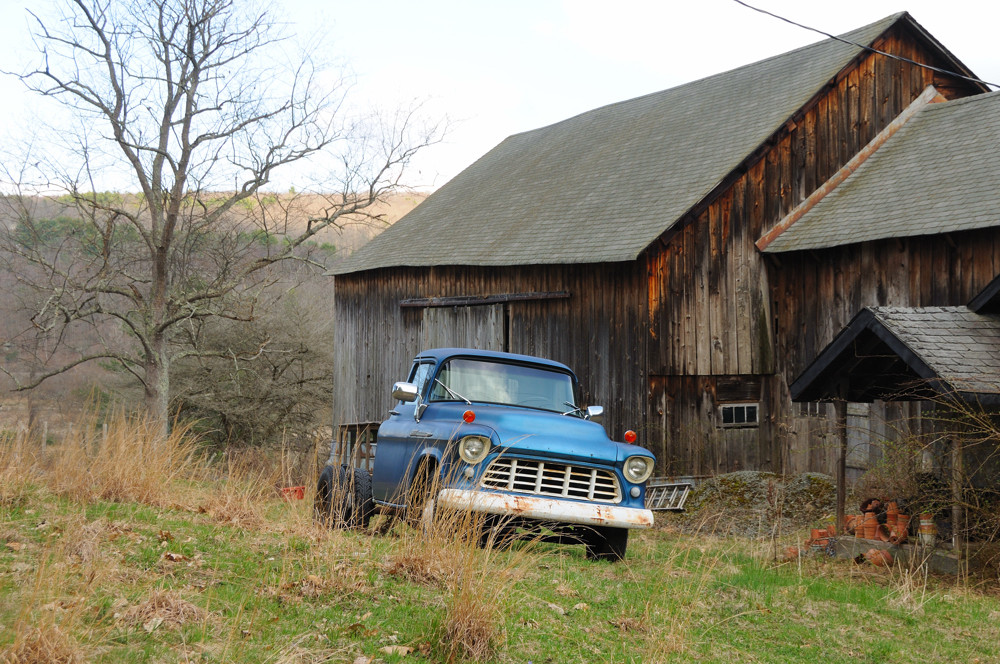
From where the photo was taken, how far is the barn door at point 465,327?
18.1 metres

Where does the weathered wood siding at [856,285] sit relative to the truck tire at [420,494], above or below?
above

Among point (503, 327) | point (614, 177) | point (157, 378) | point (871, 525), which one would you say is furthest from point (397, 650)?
point (157, 378)

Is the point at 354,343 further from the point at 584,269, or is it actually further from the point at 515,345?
the point at 584,269

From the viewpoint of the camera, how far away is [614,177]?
19.0 m

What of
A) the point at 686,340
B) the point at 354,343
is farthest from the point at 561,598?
the point at 354,343

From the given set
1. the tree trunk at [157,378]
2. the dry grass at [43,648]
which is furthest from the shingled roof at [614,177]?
the dry grass at [43,648]

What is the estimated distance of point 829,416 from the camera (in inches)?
588

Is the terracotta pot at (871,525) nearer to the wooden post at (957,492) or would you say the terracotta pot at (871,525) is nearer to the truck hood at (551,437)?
the wooden post at (957,492)

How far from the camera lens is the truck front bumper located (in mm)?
7402

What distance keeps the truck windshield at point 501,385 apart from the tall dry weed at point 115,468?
9.90 feet

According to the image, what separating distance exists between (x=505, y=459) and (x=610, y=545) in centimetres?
138

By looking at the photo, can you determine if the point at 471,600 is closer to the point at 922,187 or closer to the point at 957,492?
the point at 957,492

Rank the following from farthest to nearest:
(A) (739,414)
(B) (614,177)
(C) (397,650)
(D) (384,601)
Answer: (B) (614,177) < (A) (739,414) < (D) (384,601) < (C) (397,650)

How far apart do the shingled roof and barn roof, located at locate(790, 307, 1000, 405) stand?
468 centimetres
